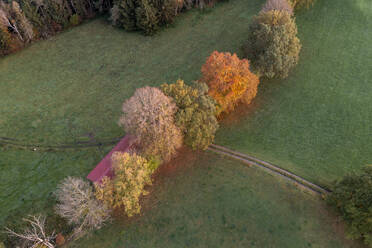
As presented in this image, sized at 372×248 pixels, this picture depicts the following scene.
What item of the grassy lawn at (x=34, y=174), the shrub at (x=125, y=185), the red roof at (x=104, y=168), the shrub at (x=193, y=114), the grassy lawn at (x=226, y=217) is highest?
the shrub at (x=193, y=114)

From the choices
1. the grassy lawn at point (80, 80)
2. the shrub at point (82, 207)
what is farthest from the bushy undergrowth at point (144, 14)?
the shrub at point (82, 207)

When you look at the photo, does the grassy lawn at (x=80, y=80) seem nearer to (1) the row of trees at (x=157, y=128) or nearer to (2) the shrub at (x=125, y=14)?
(2) the shrub at (x=125, y=14)

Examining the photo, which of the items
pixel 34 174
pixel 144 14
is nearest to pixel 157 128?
pixel 34 174

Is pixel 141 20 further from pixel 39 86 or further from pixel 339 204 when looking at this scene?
pixel 339 204

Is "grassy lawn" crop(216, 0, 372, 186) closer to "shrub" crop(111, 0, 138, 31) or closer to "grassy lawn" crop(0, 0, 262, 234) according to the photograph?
"grassy lawn" crop(0, 0, 262, 234)

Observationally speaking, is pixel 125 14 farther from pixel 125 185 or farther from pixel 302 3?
pixel 125 185
